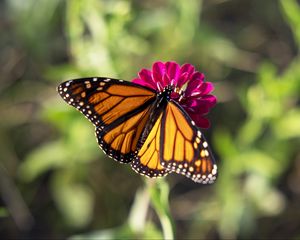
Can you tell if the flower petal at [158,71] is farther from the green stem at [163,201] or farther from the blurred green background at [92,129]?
the blurred green background at [92,129]

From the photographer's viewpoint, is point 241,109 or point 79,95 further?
point 241,109

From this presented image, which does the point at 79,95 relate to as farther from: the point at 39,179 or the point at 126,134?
the point at 39,179

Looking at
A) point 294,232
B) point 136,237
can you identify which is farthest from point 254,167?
point 136,237

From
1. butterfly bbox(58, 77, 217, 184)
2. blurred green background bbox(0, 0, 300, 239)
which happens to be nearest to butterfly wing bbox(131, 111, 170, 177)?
butterfly bbox(58, 77, 217, 184)

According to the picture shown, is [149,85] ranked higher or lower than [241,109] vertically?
higher

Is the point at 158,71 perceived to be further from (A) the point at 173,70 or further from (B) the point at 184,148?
(B) the point at 184,148

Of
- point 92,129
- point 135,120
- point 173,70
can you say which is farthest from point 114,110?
point 92,129

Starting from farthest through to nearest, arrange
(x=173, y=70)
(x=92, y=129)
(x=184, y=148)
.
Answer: (x=92, y=129)
(x=173, y=70)
(x=184, y=148)
